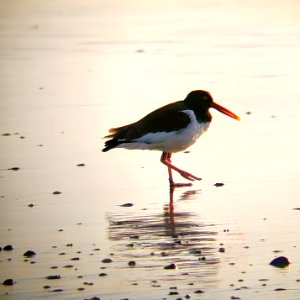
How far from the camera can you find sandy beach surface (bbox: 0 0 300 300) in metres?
7.46

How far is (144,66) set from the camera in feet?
54.2

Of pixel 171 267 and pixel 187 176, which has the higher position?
pixel 187 176

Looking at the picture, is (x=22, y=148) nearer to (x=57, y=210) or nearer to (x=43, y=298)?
(x=57, y=210)

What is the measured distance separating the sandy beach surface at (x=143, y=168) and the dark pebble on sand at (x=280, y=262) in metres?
0.04

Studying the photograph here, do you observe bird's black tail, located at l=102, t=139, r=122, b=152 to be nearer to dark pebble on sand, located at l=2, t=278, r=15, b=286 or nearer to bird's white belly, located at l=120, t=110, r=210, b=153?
bird's white belly, located at l=120, t=110, r=210, b=153

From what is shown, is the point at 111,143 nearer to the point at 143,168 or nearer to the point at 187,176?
the point at 143,168

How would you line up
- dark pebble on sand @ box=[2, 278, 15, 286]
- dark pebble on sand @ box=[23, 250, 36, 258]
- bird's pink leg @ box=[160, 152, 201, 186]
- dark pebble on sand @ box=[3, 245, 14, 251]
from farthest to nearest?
bird's pink leg @ box=[160, 152, 201, 186], dark pebble on sand @ box=[3, 245, 14, 251], dark pebble on sand @ box=[23, 250, 36, 258], dark pebble on sand @ box=[2, 278, 15, 286]

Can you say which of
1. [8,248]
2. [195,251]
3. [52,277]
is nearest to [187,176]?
[195,251]

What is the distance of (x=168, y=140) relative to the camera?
10.8m

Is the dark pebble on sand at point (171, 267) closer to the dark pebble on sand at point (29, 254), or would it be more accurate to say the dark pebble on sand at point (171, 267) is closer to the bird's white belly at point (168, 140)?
the dark pebble on sand at point (29, 254)

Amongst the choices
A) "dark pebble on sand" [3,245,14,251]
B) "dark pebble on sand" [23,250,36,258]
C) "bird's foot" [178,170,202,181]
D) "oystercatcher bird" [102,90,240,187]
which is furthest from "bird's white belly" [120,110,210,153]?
"dark pebble on sand" [23,250,36,258]

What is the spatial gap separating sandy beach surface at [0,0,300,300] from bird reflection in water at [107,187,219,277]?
0.01 m

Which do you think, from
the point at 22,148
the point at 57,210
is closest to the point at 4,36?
the point at 22,148

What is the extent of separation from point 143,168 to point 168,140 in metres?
0.38
